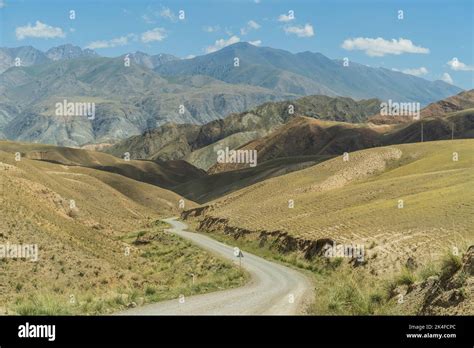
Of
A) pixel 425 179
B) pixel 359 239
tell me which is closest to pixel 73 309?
pixel 359 239

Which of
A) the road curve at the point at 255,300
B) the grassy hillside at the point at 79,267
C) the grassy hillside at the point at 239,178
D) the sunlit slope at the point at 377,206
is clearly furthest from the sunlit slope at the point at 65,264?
the grassy hillside at the point at 239,178

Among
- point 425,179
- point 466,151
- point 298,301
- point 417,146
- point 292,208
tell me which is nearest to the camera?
point 298,301

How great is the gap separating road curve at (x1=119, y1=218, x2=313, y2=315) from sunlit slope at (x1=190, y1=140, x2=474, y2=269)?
6.35 metres

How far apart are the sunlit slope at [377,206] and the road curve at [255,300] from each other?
6347mm

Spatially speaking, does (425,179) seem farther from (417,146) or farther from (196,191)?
(196,191)

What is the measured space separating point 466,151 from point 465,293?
70.8 meters

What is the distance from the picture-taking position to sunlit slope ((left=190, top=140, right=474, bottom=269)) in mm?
33938

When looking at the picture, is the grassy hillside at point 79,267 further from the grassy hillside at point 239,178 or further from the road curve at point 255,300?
the grassy hillside at point 239,178

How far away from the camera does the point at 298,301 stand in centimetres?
2111

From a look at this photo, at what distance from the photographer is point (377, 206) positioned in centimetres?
4788

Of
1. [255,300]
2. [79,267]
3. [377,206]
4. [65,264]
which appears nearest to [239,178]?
[377,206]

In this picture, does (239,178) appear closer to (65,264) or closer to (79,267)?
(79,267)

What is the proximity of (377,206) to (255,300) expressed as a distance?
2949cm

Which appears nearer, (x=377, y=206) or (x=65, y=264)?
(x=65, y=264)
